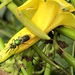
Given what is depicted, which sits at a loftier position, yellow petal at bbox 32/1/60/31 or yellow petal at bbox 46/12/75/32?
yellow petal at bbox 32/1/60/31

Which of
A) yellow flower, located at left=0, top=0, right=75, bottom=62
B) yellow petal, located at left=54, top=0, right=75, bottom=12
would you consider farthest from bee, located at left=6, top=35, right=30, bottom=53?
yellow petal, located at left=54, top=0, right=75, bottom=12

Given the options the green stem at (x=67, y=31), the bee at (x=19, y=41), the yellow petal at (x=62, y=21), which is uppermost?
the bee at (x=19, y=41)

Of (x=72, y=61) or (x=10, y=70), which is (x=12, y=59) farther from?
(x=72, y=61)

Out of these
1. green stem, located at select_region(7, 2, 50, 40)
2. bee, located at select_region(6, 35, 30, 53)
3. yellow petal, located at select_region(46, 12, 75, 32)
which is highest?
green stem, located at select_region(7, 2, 50, 40)

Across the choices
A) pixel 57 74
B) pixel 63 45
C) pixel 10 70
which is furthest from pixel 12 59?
pixel 57 74

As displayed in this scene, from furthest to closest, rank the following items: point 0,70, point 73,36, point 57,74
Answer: point 57,74 < point 0,70 < point 73,36

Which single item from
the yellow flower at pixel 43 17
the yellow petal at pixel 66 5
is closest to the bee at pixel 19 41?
the yellow flower at pixel 43 17

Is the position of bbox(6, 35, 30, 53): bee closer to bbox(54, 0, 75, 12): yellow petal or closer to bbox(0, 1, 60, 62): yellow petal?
bbox(0, 1, 60, 62): yellow petal

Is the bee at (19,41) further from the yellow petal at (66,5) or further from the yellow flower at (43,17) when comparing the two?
the yellow petal at (66,5)
